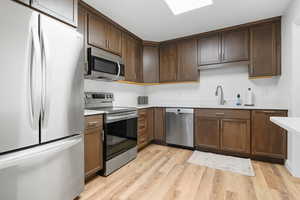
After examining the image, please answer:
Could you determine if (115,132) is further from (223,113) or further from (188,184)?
(223,113)

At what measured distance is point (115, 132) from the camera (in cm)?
218

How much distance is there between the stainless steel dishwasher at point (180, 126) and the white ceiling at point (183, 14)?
166 centimetres

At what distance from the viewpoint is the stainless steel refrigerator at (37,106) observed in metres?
0.99

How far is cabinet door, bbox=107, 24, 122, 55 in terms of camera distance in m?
2.58

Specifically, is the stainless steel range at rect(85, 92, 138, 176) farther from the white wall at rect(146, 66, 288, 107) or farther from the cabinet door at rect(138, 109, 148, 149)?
the white wall at rect(146, 66, 288, 107)

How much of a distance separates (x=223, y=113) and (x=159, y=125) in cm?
135

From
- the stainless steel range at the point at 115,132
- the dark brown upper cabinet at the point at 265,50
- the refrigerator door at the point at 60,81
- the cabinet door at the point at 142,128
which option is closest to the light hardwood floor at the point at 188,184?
the stainless steel range at the point at 115,132

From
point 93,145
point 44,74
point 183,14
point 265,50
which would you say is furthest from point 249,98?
point 44,74

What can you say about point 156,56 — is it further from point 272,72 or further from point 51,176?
point 51,176

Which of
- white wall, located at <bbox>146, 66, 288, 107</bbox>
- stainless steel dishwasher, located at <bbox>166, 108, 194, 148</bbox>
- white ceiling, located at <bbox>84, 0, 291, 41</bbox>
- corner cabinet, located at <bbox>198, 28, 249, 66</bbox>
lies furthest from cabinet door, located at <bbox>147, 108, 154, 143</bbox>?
white ceiling, located at <bbox>84, 0, 291, 41</bbox>

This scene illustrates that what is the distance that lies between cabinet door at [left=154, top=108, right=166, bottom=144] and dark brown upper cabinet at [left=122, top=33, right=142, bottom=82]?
0.89 meters

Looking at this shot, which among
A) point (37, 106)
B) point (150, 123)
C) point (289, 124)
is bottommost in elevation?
point (150, 123)

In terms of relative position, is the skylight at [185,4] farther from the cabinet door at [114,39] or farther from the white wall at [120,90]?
the white wall at [120,90]

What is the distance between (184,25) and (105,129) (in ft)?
7.69
